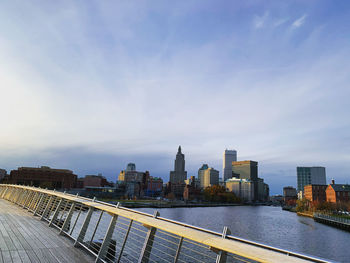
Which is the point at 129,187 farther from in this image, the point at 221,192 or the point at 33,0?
the point at 33,0

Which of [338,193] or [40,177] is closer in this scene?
[338,193]

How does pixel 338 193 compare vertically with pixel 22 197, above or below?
above

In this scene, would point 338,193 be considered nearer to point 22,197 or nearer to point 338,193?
point 338,193

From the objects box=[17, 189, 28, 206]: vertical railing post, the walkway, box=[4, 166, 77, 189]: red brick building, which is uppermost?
box=[4, 166, 77, 189]: red brick building

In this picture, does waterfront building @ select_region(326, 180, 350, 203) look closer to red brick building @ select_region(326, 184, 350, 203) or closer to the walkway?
red brick building @ select_region(326, 184, 350, 203)

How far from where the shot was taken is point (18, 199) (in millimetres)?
21312

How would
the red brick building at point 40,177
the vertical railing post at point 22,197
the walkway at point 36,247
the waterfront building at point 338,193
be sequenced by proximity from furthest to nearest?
the red brick building at point 40,177 < the waterfront building at point 338,193 < the vertical railing post at point 22,197 < the walkway at point 36,247

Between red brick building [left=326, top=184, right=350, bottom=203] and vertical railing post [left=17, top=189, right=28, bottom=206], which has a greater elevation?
red brick building [left=326, top=184, right=350, bottom=203]

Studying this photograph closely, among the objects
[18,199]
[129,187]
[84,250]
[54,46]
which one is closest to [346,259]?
[84,250]

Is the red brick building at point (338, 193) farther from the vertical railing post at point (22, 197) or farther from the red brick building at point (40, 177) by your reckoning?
the red brick building at point (40, 177)

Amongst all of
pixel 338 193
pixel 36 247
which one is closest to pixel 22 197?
pixel 36 247

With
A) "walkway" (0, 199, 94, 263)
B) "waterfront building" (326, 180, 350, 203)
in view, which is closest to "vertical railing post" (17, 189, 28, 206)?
"walkway" (0, 199, 94, 263)

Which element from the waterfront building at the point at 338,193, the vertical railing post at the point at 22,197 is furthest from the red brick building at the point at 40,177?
the waterfront building at the point at 338,193

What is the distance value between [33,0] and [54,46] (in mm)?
5266
